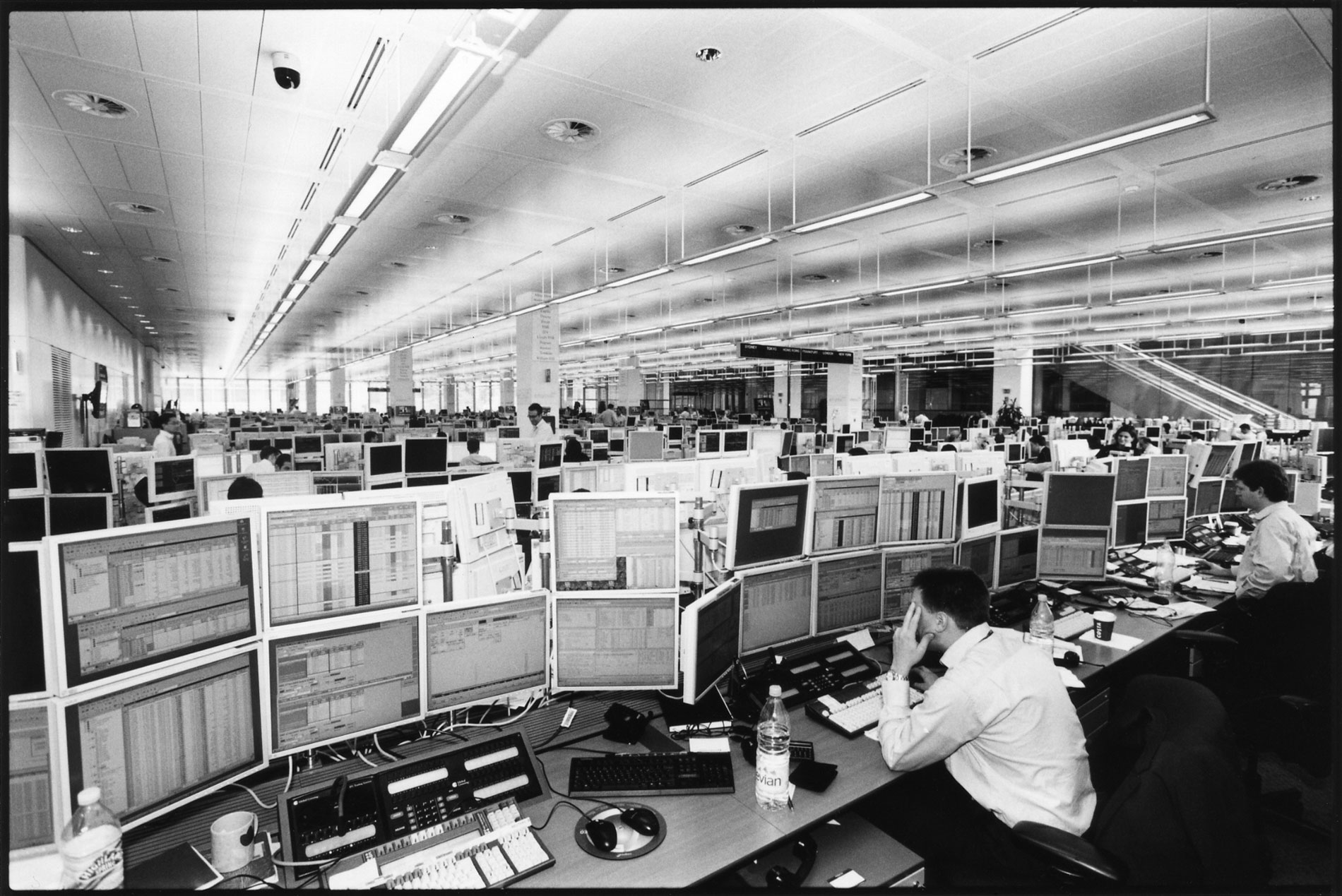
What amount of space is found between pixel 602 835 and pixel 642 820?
0.11 m

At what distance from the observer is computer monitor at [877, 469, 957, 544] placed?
2912mm

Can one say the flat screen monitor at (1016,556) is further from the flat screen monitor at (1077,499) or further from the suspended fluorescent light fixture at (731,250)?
the suspended fluorescent light fixture at (731,250)

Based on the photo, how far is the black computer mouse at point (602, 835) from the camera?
150 centimetres

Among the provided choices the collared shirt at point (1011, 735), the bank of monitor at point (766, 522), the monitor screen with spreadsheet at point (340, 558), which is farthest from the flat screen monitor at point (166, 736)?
the collared shirt at point (1011, 735)

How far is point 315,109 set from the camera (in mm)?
4496

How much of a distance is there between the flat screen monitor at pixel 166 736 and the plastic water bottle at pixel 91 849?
44 mm

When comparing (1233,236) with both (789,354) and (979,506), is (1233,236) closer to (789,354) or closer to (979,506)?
(979,506)

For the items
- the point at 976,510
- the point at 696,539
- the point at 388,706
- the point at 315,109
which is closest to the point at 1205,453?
the point at 976,510

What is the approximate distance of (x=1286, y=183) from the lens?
6.14 metres

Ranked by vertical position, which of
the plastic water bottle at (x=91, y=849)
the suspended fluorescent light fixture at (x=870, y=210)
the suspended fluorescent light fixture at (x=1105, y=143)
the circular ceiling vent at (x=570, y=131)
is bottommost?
the plastic water bottle at (x=91, y=849)

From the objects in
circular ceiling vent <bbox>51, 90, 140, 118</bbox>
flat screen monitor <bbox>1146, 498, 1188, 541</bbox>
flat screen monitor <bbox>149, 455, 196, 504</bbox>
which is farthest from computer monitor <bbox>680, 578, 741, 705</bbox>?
circular ceiling vent <bbox>51, 90, 140, 118</bbox>

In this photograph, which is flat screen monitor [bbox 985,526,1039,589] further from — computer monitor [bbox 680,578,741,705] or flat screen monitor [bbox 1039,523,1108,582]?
computer monitor [bbox 680,578,741,705]

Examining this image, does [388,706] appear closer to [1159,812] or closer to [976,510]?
[1159,812]

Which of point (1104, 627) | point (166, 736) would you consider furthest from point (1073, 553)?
point (166, 736)
